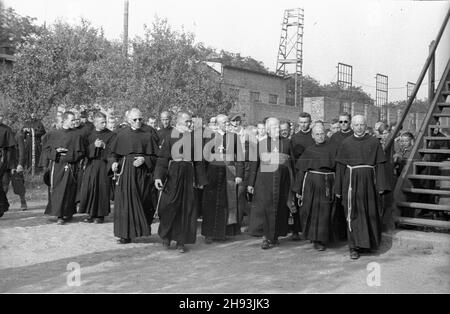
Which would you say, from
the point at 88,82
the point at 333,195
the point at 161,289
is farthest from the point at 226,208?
the point at 88,82

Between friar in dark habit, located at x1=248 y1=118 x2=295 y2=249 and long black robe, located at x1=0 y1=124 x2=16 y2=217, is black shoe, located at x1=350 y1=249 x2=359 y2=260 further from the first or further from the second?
long black robe, located at x1=0 y1=124 x2=16 y2=217

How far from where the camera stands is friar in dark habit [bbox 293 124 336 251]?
7.96m

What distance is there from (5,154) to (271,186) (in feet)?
16.5

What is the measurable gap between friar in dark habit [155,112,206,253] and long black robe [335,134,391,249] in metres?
2.10

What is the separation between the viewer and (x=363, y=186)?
24.8ft

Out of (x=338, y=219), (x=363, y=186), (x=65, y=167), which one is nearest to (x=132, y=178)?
(x=65, y=167)

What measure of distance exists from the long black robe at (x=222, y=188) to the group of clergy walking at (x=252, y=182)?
0.02 m

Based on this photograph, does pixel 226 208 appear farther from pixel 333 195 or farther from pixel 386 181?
pixel 386 181

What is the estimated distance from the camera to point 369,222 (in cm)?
754

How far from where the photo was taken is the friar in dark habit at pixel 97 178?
33.1ft

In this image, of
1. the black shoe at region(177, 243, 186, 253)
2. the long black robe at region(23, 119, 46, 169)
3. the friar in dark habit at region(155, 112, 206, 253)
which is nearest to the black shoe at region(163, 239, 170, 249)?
the friar in dark habit at region(155, 112, 206, 253)

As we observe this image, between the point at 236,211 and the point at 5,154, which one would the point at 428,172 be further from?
the point at 5,154
